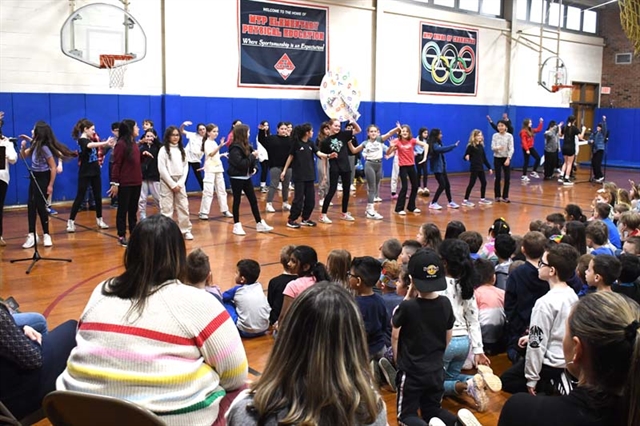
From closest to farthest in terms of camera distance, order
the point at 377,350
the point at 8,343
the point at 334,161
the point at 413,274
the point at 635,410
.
A: the point at 635,410 → the point at 8,343 → the point at 413,274 → the point at 377,350 → the point at 334,161

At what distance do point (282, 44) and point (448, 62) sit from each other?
6046 millimetres

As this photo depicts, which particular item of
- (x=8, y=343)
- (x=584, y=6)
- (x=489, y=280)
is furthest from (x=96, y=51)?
(x=584, y=6)

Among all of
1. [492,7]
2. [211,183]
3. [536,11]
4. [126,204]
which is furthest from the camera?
[536,11]

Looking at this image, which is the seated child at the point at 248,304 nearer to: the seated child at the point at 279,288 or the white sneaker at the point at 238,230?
the seated child at the point at 279,288

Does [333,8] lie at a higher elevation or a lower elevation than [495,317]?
higher

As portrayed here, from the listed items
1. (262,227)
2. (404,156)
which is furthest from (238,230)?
(404,156)

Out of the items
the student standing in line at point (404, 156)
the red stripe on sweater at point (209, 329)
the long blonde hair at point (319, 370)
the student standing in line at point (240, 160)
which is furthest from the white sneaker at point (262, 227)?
the long blonde hair at point (319, 370)

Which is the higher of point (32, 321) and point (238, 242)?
point (32, 321)

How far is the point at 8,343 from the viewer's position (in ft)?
9.34

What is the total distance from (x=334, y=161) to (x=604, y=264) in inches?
284

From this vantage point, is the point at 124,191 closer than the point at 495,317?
No

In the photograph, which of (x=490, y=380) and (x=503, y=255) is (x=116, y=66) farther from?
(x=490, y=380)

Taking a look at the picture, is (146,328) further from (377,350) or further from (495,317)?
(495,317)

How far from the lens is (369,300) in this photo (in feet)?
14.6
